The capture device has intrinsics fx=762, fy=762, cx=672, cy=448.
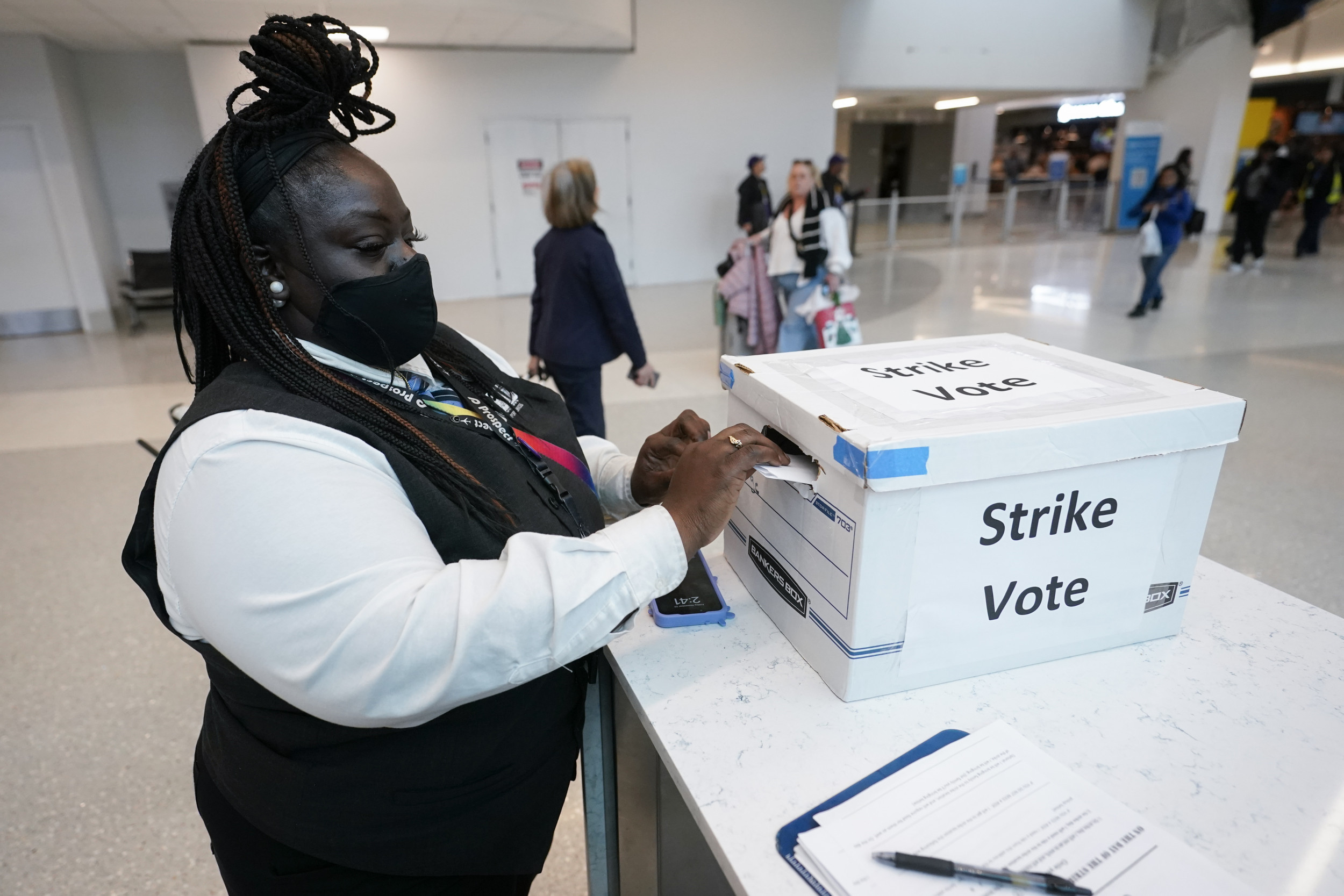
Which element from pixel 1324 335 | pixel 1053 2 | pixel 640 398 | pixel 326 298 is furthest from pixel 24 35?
pixel 1053 2

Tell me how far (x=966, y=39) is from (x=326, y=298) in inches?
491

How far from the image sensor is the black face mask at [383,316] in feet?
2.81

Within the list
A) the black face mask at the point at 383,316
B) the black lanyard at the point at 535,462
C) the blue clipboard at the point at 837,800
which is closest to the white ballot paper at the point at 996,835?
the blue clipboard at the point at 837,800

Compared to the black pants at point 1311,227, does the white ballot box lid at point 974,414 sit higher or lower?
higher

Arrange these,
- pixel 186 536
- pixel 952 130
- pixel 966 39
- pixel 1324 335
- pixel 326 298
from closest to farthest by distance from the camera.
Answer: pixel 186 536 → pixel 326 298 → pixel 1324 335 → pixel 966 39 → pixel 952 130

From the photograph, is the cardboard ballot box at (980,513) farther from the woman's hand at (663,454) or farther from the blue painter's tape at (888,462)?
the woman's hand at (663,454)

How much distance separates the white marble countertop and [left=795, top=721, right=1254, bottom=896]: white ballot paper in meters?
0.03

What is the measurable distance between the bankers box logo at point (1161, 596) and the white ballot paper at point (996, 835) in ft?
1.01

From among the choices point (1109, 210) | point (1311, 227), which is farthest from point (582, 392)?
point (1109, 210)

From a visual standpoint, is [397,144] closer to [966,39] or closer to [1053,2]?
[966,39]

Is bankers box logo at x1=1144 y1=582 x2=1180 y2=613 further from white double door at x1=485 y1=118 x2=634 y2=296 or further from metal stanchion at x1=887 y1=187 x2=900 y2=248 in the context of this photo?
metal stanchion at x1=887 y1=187 x2=900 y2=248

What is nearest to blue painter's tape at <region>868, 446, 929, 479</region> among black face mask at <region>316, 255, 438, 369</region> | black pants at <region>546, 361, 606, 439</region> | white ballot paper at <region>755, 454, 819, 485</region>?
white ballot paper at <region>755, 454, 819, 485</region>

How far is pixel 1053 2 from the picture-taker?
36.6ft

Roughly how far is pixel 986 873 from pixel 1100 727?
30 cm
